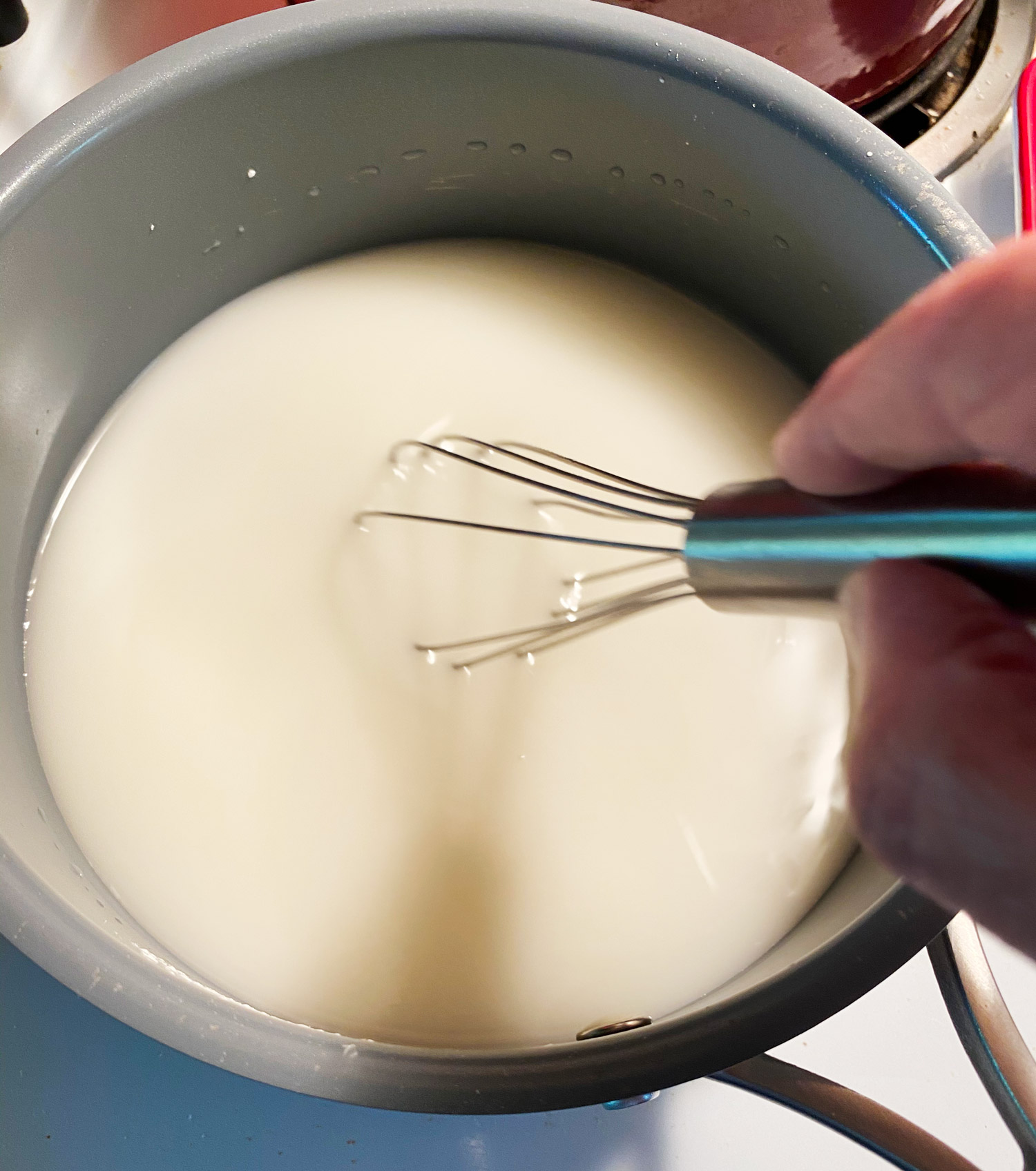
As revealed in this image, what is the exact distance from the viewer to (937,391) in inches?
13.3

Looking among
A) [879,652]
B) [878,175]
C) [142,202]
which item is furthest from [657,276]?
[879,652]

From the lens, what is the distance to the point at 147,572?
65cm

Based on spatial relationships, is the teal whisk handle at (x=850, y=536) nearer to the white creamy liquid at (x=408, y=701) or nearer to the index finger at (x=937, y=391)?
the index finger at (x=937, y=391)

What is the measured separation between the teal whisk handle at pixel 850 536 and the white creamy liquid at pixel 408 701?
22 cm

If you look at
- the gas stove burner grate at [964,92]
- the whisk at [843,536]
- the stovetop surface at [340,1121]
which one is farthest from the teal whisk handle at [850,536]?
the gas stove burner grate at [964,92]

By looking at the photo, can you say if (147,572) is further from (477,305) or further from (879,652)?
(879,652)

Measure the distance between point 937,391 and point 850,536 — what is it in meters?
0.06

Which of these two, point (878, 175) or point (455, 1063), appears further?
point (878, 175)

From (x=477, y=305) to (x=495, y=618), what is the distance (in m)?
0.27

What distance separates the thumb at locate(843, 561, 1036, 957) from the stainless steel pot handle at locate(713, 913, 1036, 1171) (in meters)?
0.21

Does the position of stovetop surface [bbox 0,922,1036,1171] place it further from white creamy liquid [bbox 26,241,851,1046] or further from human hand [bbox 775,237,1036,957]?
human hand [bbox 775,237,1036,957]

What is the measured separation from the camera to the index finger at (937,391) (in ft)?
1.02

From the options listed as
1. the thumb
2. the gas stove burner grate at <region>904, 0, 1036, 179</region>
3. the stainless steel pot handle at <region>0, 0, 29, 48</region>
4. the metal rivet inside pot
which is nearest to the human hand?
the thumb

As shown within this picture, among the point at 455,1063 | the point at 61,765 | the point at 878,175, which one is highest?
the point at 878,175
